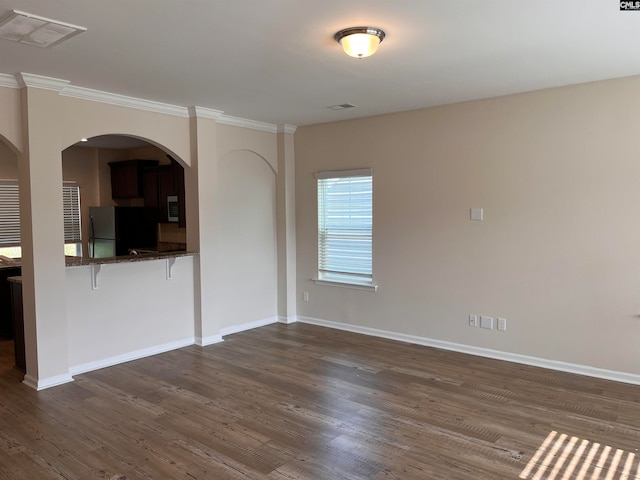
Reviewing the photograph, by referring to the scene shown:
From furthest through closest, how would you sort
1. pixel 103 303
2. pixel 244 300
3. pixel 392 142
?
pixel 244 300 < pixel 392 142 < pixel 103 303

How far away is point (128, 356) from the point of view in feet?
15.9

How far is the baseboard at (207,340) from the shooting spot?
17.6 ft

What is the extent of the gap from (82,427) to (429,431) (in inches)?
93.8

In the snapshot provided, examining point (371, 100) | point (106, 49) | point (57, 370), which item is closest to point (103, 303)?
point (57, 370)

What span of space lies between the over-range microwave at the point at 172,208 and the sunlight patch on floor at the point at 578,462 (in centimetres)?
539

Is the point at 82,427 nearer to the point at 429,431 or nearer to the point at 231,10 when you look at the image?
the point at 429,431

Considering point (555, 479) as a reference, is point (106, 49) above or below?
above

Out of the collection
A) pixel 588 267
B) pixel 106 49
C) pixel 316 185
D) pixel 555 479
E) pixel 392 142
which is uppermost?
pixel 106 49

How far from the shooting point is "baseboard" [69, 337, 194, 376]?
14.6 ft

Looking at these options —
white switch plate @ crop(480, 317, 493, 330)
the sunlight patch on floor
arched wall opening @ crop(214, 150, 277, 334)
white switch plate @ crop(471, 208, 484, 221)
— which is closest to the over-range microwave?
arched wall opening @ crop(214, 150, 277, 334)

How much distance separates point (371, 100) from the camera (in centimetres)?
482

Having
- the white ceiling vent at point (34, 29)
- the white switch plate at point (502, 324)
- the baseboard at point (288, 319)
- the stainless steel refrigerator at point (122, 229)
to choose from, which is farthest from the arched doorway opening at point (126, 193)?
the white switch plate at point (502, 324)

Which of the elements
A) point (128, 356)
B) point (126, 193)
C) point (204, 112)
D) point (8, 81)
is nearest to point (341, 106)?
point (204, 112)

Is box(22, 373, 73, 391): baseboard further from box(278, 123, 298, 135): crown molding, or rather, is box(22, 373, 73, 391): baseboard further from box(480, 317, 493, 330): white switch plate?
box(480, 317, 493, 330): white switch plate
